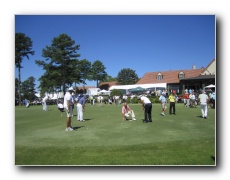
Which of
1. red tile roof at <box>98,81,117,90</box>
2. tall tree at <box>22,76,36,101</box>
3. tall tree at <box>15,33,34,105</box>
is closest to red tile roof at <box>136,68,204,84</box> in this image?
red tile roof at <box>98,81,117,90</box>

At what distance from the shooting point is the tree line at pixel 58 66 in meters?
6.68

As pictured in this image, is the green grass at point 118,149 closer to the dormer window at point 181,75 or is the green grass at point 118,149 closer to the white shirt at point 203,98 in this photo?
the dormer window at point 181,75

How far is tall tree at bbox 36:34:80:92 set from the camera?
682 cm

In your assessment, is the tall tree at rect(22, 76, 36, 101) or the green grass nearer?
the green grass

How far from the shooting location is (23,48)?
6547 millimetres

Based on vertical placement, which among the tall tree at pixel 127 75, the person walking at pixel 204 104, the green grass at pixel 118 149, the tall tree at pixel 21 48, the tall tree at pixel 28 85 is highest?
the tall tree at pixel 21 48

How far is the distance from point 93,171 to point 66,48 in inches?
123

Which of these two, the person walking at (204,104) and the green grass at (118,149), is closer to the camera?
the green grass at (118,149)

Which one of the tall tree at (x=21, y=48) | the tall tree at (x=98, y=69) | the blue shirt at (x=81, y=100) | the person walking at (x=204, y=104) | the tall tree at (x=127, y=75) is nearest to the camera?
the tall tree at (x=21, y=48)

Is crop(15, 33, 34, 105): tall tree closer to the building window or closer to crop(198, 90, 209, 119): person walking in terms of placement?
the building window

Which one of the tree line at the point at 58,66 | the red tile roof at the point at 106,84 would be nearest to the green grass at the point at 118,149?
the tree line at the point at 58,66

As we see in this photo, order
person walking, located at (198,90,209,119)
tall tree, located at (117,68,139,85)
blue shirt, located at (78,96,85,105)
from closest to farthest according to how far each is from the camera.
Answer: tall tree, located at (117,68,139,85), person walking, located at (198,90,209,119), blue shirt, located at (78,96,85,105)

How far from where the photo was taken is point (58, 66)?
6.97m
